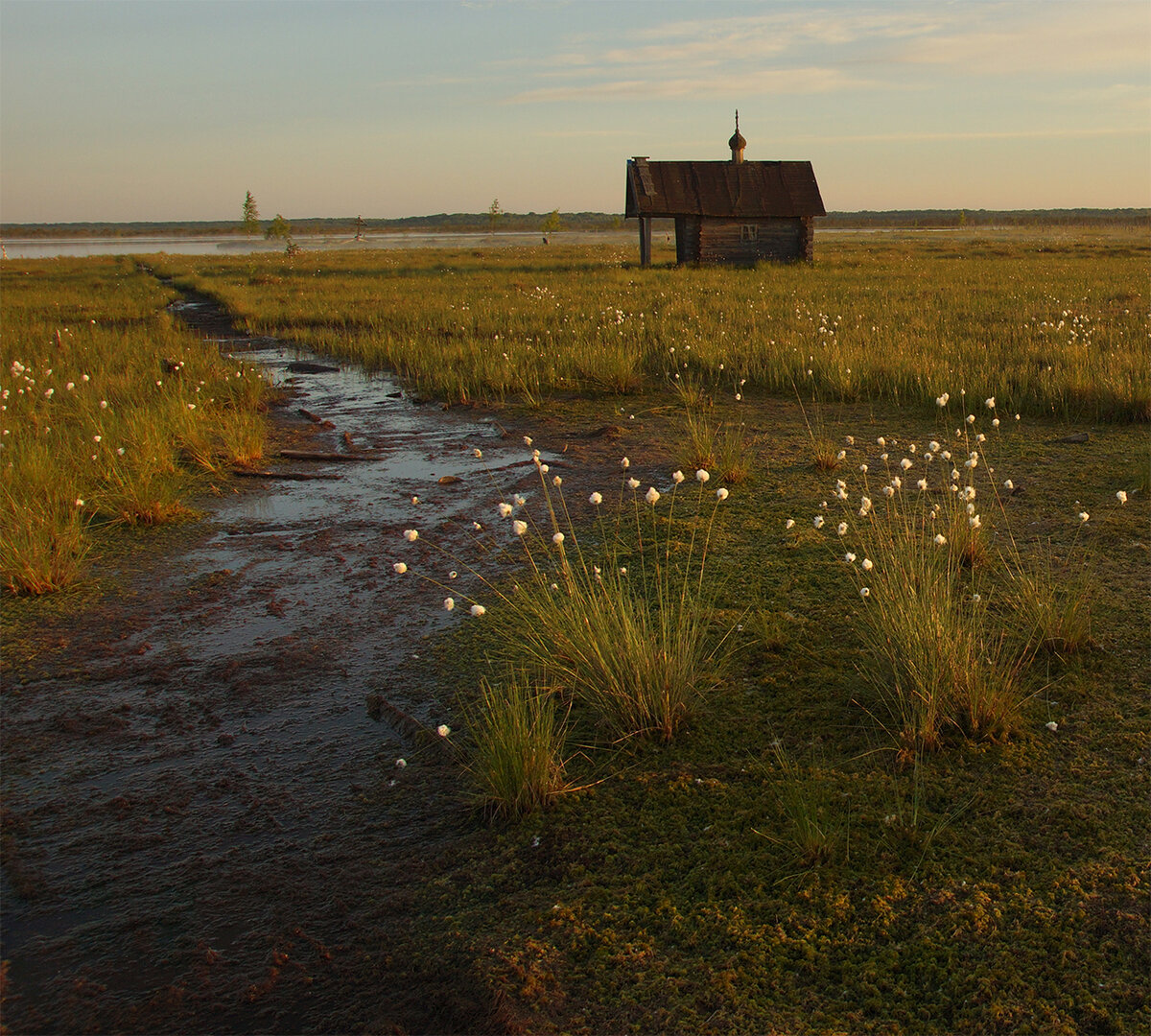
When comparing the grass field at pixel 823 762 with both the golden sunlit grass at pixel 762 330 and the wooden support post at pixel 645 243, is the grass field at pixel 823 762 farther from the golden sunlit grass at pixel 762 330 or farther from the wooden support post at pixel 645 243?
the wooden support post at pixel 645 243

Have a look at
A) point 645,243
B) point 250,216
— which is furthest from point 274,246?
point 645,243

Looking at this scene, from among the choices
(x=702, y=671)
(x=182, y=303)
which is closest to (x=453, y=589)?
(x=702, y=671)

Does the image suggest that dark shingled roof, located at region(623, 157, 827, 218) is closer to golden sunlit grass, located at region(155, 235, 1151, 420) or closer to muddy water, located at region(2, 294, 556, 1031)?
golden sunlit grass, located at region(155, 235, 1151, 420)

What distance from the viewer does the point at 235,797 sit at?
3.35 meters

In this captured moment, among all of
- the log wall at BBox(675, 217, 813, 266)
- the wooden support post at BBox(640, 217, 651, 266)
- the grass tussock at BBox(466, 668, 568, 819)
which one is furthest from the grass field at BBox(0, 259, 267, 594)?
the log wall at BBox(675, 217, 813, 266)

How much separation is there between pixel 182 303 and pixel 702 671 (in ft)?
83.5

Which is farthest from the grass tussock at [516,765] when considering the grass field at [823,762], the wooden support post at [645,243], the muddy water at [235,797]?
the wooden support post at [645,243]

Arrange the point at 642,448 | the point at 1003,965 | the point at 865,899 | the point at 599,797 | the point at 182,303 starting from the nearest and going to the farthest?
the point at 1003,965, the point at 865,899, the point at 599,797, the point at 642,448, the point at 182,303

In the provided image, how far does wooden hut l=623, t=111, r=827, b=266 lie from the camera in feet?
104

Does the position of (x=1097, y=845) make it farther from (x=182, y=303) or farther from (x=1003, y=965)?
(x=182, y=303)

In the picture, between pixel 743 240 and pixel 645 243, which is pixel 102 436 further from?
pixel 743 240

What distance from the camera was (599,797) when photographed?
322cm

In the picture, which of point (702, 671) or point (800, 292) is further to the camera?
point (800, 292)

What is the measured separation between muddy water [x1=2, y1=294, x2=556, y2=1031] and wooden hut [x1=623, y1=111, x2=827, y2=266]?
91.9ft
